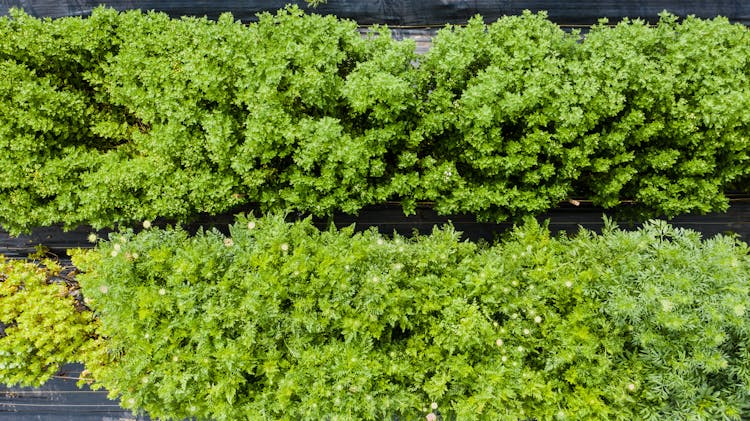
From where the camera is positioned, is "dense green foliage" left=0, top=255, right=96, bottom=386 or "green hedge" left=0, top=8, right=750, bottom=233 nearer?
"green hedge" left=0, top=8, right=750, bottom=233

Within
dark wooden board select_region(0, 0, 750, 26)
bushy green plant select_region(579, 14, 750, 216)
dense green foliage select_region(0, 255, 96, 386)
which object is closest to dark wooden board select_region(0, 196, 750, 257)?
dense green foliage select_region(0, 255, 96, 386)

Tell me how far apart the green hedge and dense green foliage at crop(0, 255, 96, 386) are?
144 centimetres

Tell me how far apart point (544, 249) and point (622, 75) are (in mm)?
3966

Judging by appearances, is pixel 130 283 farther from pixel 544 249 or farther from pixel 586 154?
pixel 586 154

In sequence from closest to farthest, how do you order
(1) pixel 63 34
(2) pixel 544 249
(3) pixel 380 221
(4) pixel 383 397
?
1. (4) pixel 383 397
2. (2) pixel 544 249
3. (1) pixel 63 34
4. (3) pixel 380 221

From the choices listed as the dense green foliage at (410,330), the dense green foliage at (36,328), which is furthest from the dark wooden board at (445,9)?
the dense green foliage at (36,328)

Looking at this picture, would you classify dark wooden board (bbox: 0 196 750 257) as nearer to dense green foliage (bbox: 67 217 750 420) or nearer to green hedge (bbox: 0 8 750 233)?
green hedge (bbox: 0 8 750 233)

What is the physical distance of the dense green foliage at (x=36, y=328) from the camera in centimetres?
989

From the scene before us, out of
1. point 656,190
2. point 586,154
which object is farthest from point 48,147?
point 656,190

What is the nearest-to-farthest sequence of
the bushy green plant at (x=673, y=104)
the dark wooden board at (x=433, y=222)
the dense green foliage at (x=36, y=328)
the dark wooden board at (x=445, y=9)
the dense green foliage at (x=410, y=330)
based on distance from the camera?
1. the dense green foliage at (x=410, y=330)
2. the bushy green plant at (x=673, y=104)
3. the dense green foliage at (x=36, y=328)
4. the dark wooden board at (x=445, y=9)
5. the dark wooden board at (x=433, y=222)

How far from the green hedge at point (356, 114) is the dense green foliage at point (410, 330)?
68.1 inches

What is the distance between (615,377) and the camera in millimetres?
8539

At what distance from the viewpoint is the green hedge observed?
9578 millimetres

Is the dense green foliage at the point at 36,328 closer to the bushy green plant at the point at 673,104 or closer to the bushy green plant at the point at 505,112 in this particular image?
the bushy green plant at the point at 505,112
